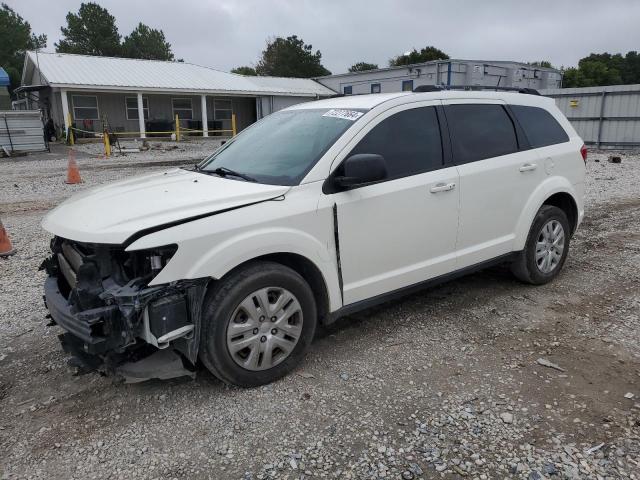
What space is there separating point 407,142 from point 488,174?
87 centimetres

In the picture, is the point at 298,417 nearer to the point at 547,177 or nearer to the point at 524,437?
the point at 524,437

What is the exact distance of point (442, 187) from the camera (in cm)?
403

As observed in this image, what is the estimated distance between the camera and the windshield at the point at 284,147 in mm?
3617

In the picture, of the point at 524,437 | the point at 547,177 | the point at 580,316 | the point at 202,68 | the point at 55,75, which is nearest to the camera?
the point at 524,437

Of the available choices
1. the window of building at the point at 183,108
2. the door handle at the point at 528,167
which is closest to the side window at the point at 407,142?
the door handle at the point at 528,167

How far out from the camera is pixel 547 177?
4926mm

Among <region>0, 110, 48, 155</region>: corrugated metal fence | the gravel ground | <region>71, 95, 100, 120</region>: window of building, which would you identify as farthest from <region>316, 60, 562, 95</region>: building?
the gravel ground

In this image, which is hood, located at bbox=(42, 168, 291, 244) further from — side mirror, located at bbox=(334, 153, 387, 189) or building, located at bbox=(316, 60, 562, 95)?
building, located at bbox=(316, 60, 562, 95)

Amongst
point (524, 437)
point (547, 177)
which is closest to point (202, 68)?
point (547, 177)

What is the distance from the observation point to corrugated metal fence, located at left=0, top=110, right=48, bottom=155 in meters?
19.5

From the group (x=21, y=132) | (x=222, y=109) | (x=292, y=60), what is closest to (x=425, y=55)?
(x=292, y=60)

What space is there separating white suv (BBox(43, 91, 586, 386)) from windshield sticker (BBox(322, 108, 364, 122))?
0.05ft

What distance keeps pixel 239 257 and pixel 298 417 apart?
40.1 inches

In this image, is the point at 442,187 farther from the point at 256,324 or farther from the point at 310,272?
the point at 256,324
